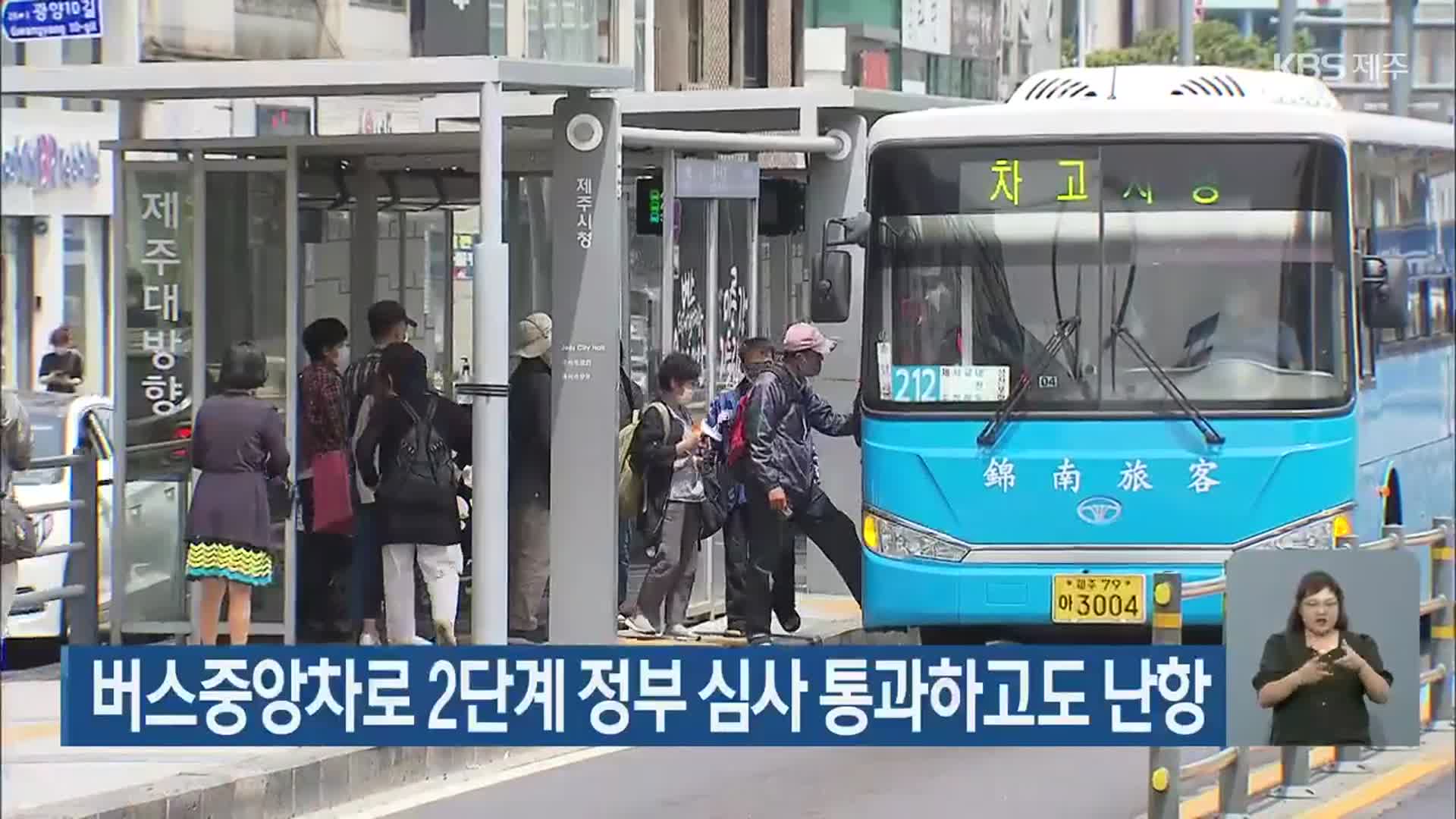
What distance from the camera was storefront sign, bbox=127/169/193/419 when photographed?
1354 cm

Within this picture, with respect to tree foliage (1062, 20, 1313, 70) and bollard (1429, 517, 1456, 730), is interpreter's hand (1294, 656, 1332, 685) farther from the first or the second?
tree foliage (1062, 20, 1313, 70)

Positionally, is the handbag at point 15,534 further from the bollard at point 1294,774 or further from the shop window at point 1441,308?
the shop window at point 1441,308

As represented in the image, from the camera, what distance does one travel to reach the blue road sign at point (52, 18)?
31.6 feet

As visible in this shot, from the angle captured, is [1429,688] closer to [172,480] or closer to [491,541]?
[491,541]

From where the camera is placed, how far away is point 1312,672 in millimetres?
8953

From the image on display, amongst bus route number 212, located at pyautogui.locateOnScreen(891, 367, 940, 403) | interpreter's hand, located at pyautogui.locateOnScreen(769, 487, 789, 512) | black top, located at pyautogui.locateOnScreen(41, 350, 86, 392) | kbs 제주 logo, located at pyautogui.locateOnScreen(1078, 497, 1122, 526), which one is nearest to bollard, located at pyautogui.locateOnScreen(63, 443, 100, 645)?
interpreter's hand, located at pyautogui.locateOnScreen(769, 487, 789, 512)

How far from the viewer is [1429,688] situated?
11.0 m

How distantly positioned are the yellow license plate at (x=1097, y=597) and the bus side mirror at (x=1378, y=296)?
6.10 ft

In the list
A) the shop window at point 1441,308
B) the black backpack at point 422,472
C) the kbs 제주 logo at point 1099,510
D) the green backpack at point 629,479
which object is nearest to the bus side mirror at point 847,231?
the green backpack at point 629,479

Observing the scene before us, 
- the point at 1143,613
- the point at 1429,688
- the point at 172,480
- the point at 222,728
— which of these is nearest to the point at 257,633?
the point at 172,480

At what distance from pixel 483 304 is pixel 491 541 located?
102cm

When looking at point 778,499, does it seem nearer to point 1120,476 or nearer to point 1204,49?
point 1120,476

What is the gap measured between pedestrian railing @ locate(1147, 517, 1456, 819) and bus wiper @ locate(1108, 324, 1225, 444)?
3.07ft
